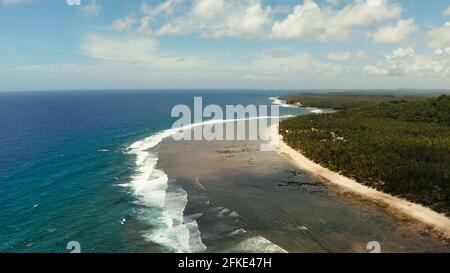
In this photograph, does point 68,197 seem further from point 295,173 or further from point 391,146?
point 391,146

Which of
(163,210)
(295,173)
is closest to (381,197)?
(295,173)

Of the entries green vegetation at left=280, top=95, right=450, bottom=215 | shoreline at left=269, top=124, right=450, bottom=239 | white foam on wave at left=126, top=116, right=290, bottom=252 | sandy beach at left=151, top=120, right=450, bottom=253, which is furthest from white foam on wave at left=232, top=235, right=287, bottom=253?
green vegetation at left=280, top=95, right=450, bottom=215

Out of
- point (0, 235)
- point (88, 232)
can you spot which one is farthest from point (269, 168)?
point (0, 235)

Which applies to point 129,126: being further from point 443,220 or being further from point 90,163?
point 443,220

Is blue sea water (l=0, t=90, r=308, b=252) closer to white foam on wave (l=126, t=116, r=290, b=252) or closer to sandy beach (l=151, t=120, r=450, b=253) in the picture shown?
white foam on wave (l=126, t=116, r=290, b=252)

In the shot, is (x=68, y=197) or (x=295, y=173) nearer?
(x=68, y=197)

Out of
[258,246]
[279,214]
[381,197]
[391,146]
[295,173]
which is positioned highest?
[391,146]
